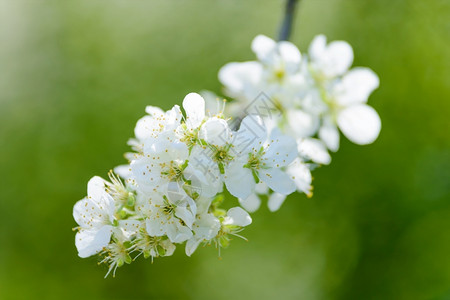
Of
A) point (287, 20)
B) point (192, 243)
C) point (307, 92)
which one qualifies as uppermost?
point (287, 20)

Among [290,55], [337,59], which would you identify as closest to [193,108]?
[290,55]

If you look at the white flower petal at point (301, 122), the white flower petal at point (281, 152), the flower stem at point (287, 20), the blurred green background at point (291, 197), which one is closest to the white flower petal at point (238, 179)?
the white flower petal at point (281, 152)

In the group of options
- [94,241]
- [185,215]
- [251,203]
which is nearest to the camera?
[185,215]

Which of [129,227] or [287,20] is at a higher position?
[287,20]

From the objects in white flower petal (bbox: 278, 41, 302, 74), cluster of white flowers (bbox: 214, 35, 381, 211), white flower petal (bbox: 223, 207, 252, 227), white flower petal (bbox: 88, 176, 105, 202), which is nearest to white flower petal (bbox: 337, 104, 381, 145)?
cluster of white flowers (bbox: 214, 35, 381, 211)

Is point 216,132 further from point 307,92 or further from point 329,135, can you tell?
point 329,135

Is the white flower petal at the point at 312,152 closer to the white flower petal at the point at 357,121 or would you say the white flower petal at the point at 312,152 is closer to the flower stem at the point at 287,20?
the white flower petal at the point at 357,121

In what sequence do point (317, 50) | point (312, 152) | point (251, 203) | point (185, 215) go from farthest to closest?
point (317, 50)
point (312, 152)
point (251, 203)
point (185, 215)
